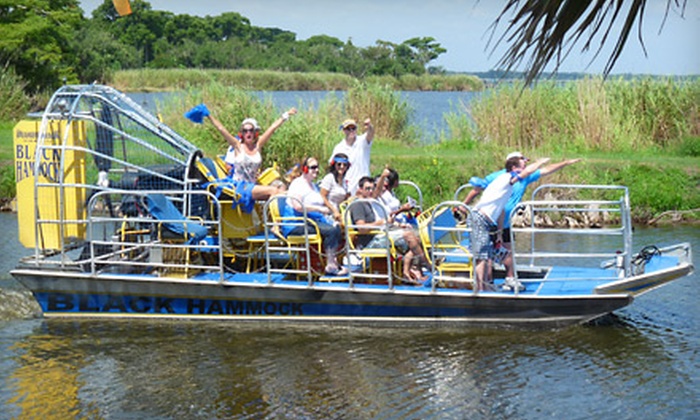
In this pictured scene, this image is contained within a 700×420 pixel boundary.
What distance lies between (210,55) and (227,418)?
283 feet

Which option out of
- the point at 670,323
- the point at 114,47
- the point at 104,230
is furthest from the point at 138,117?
the point at 114,47

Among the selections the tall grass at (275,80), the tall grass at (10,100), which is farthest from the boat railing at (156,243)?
the tall grass at (275,80)

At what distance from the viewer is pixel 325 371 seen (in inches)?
374

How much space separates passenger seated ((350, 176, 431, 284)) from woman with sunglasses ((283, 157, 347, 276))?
0.30 metres

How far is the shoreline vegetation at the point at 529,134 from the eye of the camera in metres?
19.6

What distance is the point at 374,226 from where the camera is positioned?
10.6 m

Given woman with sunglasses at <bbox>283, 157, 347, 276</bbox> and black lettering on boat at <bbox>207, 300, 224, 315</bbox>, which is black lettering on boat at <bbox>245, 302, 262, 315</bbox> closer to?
black lettering on boat at <bbox>207, 300, 224, 315</bbox>

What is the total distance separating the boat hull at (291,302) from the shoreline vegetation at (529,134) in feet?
28.0

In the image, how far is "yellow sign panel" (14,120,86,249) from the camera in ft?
37.2

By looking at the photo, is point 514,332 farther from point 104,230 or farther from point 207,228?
point 104,230

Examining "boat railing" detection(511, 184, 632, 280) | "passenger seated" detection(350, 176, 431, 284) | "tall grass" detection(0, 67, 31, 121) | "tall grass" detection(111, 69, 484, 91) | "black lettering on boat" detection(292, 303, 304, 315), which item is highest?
"tall grass" detection(111, 69, 484, 91)

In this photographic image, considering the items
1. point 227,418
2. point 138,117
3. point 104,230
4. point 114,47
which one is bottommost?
Result: point 227,418

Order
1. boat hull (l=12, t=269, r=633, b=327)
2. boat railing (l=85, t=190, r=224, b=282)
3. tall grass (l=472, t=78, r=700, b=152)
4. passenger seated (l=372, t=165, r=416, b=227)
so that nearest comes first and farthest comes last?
boat hull (l=12, t=269, r=633, b=327) → boat railing (l=85, t=190, r=224, b=282) → passenger seated (l=372, t=165, r=416, b=227) → tall grass (l=472, t=78, r=700, b=152)

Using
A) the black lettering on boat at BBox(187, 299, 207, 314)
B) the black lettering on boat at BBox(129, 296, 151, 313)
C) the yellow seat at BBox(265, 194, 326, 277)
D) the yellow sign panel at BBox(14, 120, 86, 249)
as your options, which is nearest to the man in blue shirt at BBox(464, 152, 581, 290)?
the yellow seat at BBox(265, 194, 326, 277)
